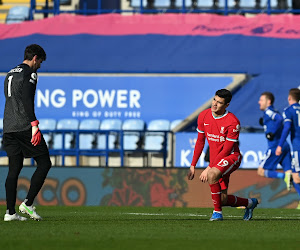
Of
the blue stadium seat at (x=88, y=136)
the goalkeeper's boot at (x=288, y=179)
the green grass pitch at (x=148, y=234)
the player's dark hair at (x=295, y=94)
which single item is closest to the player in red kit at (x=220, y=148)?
the green grass pitch at (x=148, y=234)

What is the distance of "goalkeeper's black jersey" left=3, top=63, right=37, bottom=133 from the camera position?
29.5 feet

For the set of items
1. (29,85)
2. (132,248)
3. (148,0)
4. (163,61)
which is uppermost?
(148,0)

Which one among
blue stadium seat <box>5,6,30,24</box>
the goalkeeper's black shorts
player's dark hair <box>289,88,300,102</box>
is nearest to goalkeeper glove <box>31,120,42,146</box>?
the goalkeeper's black shorts

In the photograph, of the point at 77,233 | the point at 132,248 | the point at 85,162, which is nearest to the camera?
the point at 132,248

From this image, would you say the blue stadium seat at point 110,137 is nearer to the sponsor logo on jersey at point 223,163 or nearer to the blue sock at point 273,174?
the blue sock at point 273,174

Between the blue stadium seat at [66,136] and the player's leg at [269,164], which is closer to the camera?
the player's leg at [269,164]

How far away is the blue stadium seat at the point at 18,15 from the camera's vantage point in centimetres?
2181

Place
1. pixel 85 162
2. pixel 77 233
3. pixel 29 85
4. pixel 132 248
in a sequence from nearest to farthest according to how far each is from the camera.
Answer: pixel 132 248, pixel 77 233, pixel 29 85, pixel 85 162

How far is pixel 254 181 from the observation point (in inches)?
582

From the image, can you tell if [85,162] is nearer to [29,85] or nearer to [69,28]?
[69,28]

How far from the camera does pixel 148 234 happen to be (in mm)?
7961

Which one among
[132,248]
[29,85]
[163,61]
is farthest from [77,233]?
[163,61]

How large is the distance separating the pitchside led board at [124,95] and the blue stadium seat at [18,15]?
3006 millimetres

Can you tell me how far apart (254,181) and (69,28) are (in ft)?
22.7
